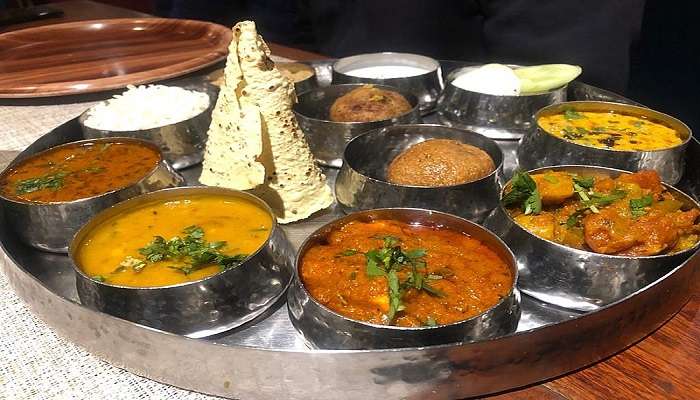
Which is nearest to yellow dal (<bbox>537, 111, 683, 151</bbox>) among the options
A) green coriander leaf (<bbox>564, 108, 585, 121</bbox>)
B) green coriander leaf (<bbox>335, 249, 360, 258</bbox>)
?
green coriander leaf (<bbox>564, 108, 585, 121</bbox>)

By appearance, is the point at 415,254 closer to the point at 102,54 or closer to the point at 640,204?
the point at 640,204

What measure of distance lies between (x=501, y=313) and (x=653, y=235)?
571 mm

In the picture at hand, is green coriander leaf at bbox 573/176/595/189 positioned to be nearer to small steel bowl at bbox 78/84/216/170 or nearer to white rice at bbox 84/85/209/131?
small steel bowl at bbox 78/84/216/170

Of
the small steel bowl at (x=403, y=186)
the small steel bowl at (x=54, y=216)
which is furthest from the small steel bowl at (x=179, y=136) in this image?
the small steel bowl at (x=403, y=186)

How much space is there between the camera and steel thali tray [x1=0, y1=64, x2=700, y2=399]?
1.42 metres

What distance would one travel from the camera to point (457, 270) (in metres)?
1.70

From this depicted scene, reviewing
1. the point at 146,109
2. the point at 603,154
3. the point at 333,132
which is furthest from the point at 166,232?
the point at 603,154

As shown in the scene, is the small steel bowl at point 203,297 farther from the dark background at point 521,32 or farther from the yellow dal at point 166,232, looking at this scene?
the dark background at point 521,32

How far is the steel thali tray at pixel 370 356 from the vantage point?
4.66 ft

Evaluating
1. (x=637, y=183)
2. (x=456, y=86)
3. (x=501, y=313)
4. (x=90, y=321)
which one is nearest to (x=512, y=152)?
(x=456, y=86)

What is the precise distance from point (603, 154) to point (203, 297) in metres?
1.57

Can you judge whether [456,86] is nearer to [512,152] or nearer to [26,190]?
[512,152]

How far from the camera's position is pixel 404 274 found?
1.66m

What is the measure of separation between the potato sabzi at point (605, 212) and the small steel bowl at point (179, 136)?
4.72 ft
